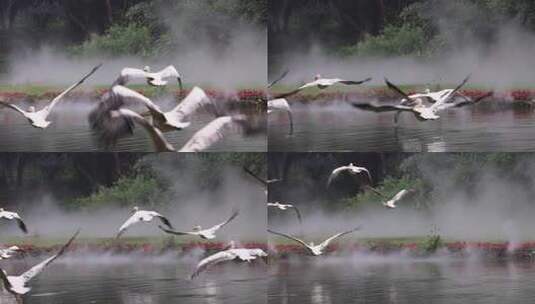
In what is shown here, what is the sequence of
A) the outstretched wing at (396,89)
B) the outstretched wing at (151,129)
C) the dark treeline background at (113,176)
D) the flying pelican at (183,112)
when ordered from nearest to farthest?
1. the outstretched wing at (151,129)
2. the outstretched wing at (396,89)
3. the flying pelican at (183,112)
4. the dark treeline background at (113,176)

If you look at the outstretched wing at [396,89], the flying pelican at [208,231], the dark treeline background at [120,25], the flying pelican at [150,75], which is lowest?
the flying pelican at [208,231]

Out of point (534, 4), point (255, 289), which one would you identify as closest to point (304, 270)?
point (255, 289)

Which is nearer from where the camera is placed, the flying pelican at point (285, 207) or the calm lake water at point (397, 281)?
the calm lake water at point (397, 281)

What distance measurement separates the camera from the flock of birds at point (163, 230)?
9180 mm

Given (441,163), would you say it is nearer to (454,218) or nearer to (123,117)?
(454,218)

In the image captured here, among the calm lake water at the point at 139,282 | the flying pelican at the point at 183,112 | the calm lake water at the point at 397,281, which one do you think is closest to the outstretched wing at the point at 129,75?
the flying pelican at the point at 183,112

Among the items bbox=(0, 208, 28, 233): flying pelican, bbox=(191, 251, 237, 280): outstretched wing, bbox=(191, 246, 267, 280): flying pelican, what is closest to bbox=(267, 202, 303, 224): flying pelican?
bbox=(191, 246, 267, 280): flying pelican

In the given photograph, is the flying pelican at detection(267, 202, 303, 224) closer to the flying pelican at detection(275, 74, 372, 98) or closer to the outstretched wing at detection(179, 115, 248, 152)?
the outstretched wing at detection(179, 115, 248, 152)

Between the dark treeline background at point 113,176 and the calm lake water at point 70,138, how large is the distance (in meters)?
0.05

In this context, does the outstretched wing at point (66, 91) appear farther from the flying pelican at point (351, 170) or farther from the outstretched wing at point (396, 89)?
the outstretched wing at point (396, 89)

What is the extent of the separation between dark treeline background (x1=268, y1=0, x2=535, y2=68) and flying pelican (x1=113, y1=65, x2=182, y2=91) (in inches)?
23.2

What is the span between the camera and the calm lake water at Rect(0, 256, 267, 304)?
916 centimetres

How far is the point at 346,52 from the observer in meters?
9.30

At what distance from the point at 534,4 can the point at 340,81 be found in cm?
123
